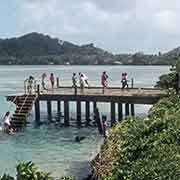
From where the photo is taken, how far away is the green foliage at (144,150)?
13.4 metres

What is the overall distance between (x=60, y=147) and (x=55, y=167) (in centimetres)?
621

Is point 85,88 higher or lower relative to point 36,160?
higher

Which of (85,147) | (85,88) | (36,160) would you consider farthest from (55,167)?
(85,88)

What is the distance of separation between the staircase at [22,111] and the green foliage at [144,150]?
16.6 meters

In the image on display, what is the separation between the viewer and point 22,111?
37844 mm

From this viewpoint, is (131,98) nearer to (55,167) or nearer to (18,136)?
(18,136)

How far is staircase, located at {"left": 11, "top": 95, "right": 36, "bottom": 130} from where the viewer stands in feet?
122

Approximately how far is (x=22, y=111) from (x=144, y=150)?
22590mm

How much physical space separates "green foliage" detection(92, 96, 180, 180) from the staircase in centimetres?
1661

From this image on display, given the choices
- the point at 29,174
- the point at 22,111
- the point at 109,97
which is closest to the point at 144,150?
the point at 29,174

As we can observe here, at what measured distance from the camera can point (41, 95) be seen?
1577 inches

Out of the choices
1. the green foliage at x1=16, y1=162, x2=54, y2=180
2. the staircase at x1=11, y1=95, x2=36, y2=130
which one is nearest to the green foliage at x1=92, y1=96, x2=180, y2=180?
the green foliage at x1=16, y1=162, x2=54, y2=180

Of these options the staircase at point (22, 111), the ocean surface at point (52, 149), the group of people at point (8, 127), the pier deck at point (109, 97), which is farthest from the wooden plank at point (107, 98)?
the group of people at point (8, 127)

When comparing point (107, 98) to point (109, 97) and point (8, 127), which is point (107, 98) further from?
point (8, 127)
